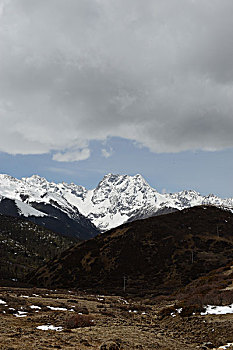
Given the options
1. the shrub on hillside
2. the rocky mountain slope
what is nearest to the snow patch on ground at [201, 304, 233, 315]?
the shrub on hillside

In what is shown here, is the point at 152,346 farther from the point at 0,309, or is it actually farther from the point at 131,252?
the point at 131,252

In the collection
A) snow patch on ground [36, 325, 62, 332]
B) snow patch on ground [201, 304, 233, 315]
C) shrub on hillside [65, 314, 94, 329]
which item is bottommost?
shrub on hillside [65, 314, 94, 329]

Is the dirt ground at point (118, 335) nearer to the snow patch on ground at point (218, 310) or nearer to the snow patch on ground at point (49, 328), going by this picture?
the snow patch on ground at point (49, 328)

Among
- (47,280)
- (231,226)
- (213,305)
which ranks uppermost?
(231,226)

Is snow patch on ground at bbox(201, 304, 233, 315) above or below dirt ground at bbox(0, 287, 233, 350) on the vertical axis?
above

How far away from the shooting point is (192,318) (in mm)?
22031

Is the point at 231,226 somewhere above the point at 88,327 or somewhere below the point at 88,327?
above

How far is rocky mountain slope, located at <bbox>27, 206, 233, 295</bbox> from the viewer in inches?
3497

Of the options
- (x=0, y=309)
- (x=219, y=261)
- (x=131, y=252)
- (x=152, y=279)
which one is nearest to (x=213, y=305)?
(x=0, y=309)

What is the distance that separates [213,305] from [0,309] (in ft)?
60.2

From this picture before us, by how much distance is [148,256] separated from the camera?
103188 mm

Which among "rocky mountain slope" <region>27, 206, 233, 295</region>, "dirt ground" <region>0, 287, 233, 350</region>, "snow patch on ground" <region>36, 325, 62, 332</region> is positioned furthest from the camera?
"rocky mountain slope" <region>27, 206, 233, 295</region>

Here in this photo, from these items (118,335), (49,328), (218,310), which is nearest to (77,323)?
(49,328)

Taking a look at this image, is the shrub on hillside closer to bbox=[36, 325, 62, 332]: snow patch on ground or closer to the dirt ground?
the dirt ground
